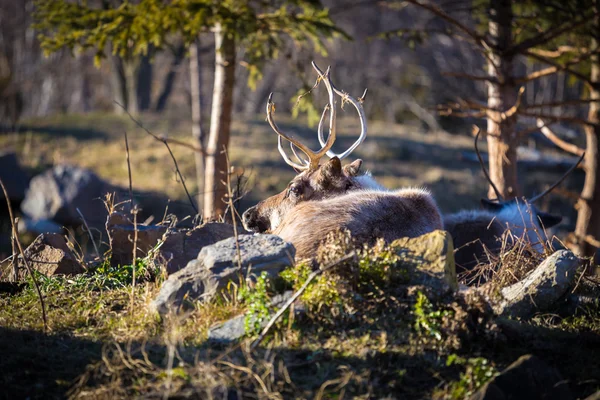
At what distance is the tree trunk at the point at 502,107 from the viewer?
8586mm

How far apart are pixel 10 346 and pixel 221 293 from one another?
130 centimetres

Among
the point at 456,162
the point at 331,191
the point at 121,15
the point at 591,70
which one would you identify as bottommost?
the point at 456,162

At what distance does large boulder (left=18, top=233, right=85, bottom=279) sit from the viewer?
5.40 meters

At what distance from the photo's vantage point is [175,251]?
5.17 meters

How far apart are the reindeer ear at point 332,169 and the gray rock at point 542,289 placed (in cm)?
242

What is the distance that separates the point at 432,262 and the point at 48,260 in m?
3.30

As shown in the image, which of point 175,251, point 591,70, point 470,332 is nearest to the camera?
point 470,332

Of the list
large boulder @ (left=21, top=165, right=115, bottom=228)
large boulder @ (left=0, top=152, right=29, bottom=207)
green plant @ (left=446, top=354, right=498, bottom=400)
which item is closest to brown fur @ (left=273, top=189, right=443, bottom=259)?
green plant @ (left=446, top=354, right=498, bottom=400)

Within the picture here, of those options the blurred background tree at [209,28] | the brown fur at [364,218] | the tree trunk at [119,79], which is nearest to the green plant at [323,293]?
the brown fur at [364,218]

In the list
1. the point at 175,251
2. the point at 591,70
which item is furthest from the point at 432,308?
the point at 591,70

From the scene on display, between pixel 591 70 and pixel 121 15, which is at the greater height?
pixel 121 15

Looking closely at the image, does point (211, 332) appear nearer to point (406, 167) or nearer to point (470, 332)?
point (470, 332)

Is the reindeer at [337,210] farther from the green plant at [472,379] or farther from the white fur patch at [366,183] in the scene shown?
the green plant at [472,379]

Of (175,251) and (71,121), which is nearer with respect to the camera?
(175,251)
